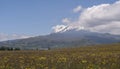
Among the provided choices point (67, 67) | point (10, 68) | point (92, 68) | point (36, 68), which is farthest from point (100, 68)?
point (10, 68)

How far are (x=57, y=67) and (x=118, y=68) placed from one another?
313 cm

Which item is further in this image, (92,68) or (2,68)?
(2,68)

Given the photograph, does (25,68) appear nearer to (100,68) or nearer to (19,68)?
(19,68)

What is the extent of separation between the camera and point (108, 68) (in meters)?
18.6

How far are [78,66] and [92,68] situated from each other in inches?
76.1

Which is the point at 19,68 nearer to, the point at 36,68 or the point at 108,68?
the point at 36,68

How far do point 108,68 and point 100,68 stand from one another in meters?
0.54

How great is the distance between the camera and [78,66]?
20031 millimetres

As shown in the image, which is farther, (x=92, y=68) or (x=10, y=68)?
(x=10, y=68)

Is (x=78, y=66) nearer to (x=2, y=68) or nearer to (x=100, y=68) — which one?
(x=100, y=68)

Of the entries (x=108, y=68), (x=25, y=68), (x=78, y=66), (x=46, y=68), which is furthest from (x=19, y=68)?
(x=108, y=68)

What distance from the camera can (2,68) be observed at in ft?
63.7

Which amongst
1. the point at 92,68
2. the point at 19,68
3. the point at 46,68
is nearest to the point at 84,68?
the point at 92,68

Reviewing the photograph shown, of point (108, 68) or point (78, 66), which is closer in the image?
point (108, 68)
